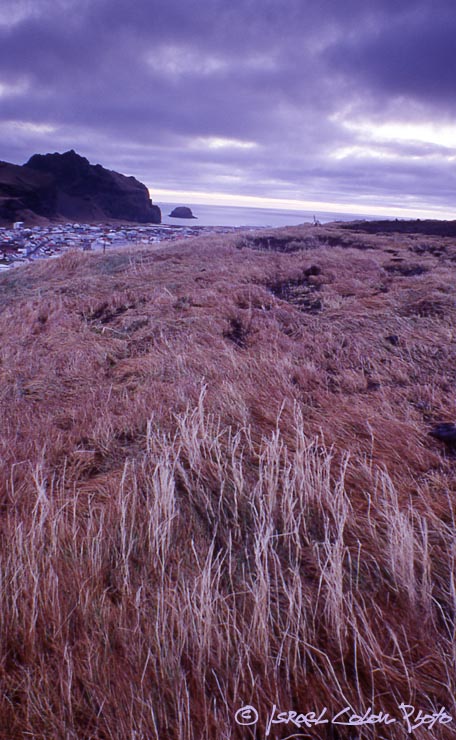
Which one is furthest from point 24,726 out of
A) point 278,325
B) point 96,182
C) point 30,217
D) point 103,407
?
point 96,182

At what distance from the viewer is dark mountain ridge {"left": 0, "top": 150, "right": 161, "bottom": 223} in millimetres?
77375

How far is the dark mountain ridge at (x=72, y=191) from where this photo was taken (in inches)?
3046

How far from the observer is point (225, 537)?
6.48 ft

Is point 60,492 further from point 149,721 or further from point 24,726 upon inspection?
point 149,721

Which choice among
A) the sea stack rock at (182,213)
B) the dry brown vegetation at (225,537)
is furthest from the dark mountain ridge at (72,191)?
the dry brown vegetation at (225,537)

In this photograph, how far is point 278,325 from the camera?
20.0ft

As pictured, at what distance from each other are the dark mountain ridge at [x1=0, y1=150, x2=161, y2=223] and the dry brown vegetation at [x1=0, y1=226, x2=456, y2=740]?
273ft

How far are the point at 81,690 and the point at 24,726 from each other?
174mm
